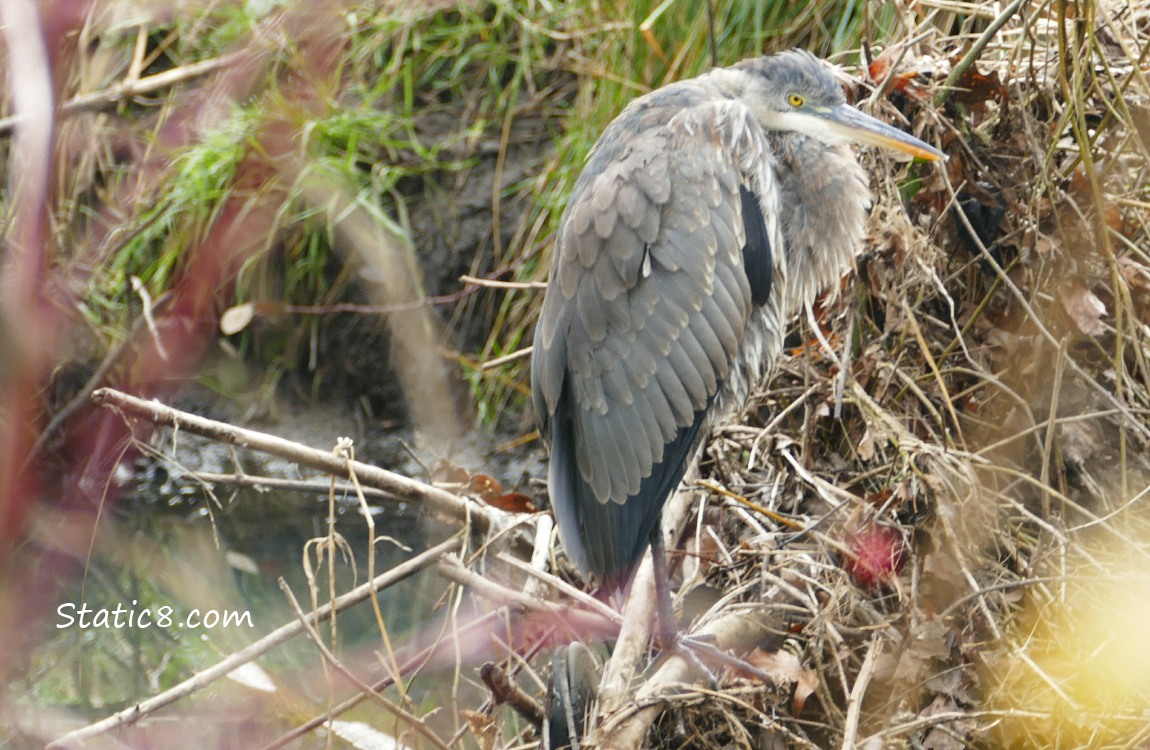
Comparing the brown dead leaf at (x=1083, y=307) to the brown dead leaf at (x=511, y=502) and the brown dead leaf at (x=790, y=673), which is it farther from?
the brown dead leaf at (x=511, y=502)

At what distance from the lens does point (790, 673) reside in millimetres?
2479

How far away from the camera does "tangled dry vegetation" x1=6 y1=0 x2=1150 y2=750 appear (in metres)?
2.32

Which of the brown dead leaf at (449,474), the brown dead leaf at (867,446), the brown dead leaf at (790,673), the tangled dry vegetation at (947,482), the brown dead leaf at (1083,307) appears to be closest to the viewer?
the tangled dry vegetation at (947,482)

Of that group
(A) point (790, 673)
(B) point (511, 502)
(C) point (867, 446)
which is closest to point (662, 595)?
(A) point (790, 673)

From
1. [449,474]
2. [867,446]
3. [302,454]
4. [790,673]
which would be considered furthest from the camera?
[449,474]

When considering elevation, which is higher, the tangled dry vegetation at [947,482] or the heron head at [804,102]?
the heron head at [804,102]

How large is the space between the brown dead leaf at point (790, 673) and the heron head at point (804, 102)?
128 centimetres

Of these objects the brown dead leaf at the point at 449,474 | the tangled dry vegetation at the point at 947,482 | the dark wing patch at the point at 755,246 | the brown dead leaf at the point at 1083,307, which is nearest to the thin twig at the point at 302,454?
the tangled dry vegetation at the point at 947,482

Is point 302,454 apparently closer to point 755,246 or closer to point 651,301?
point 651,301

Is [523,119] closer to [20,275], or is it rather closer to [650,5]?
[650,5]

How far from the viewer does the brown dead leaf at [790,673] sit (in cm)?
245

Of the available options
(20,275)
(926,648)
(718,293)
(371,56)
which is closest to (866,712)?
(926,648)

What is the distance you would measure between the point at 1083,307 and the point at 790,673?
110 centimetres

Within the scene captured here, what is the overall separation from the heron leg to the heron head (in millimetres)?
1108
